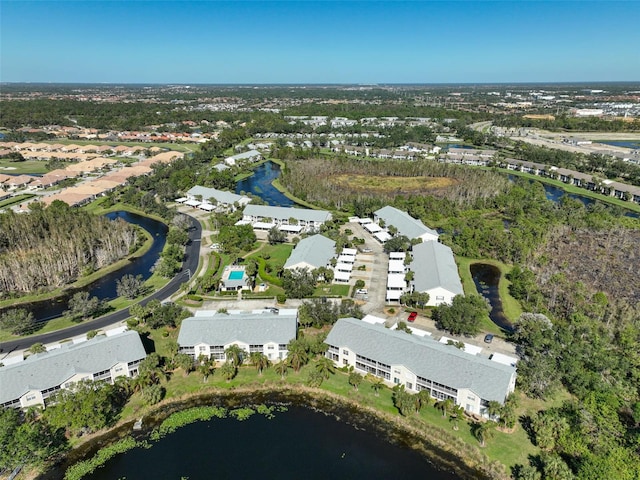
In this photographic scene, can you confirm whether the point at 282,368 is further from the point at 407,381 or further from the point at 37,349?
the point at 37,349

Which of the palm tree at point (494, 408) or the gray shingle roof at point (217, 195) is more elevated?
the gray shingle roof at point (217, 195)

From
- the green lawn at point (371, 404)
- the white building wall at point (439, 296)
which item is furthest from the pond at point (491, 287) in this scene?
the green lawn at point (371, 404)

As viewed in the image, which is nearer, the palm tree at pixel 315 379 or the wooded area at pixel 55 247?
the palm tree at pixel 315 379

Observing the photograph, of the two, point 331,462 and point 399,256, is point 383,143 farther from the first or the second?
point 331,462

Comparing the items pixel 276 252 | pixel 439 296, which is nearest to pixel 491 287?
pixel 439 296

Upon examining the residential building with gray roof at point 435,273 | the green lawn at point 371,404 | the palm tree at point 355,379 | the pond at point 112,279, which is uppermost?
the residential building with gray roof at point 435,273

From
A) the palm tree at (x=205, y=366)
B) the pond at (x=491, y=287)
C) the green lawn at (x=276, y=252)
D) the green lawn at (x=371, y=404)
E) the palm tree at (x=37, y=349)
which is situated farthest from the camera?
the green lawn at (x=276, y=252)

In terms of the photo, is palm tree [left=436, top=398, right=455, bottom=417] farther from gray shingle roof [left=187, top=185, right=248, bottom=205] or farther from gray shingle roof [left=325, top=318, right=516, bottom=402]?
gray shingle roof [left=187, top=185, right=248, bottom=205]

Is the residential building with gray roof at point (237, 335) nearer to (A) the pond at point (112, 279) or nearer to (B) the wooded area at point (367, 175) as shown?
(A) the pond at point (112, 279)
